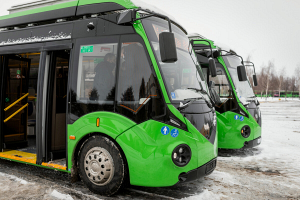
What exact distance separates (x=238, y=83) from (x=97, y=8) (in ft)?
15.4

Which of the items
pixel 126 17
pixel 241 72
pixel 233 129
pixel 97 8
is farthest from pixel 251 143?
pixel 97 8

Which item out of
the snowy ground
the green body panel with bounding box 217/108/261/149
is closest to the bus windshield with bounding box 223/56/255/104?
the green body panel with bounding box 217/108/261/149

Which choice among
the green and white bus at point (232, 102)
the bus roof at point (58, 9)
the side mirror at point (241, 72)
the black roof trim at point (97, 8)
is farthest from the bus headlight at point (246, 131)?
the black roof trim at point (97, 8)

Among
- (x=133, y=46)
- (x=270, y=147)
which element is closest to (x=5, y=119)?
(x=133, y=46)

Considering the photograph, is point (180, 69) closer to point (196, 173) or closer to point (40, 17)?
point (196, 173)

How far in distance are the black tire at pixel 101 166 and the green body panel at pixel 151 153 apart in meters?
0.17

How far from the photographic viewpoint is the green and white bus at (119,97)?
3717mm

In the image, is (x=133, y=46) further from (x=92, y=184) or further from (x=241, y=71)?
(x=241, y=71)

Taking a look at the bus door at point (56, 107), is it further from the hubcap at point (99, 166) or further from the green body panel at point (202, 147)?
the green body panel at point (202, 147)

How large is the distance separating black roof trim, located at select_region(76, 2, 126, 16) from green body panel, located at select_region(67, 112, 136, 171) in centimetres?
172

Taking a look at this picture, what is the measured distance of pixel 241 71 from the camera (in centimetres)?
727

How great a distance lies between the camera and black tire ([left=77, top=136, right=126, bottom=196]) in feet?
12.6

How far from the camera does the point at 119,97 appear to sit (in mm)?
3980

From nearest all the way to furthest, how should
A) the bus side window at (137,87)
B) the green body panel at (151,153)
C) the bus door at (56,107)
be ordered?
the green body panel at (151,153) < the bus side window at (137,87) < the bus door at (56,107)
